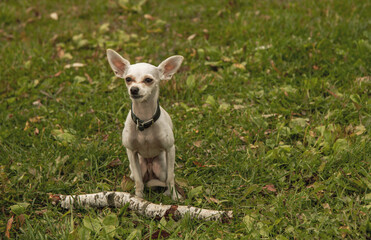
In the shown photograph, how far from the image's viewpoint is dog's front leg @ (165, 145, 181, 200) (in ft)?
11.5

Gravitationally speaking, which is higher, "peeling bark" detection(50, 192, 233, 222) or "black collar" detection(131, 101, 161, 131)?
"black collar" detection(131, 101, 161, 131)

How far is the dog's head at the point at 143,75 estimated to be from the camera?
3051 mm

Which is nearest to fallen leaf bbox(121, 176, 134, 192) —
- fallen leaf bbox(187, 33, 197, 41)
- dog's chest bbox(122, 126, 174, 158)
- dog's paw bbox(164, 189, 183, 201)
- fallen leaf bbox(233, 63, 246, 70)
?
dog's paw bbox(164, 189, 183, 201)

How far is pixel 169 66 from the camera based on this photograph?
344 cm

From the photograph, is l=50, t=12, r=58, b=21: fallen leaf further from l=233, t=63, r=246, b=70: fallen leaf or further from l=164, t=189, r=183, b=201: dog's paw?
l=164, t=189, r=183, b=201: dog's paw

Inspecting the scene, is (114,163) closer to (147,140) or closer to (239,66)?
(147,140)

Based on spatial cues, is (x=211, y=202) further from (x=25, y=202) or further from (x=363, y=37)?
(x=363, y=37)

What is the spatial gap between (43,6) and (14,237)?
6013mm

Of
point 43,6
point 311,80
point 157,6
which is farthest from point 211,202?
point 43,6

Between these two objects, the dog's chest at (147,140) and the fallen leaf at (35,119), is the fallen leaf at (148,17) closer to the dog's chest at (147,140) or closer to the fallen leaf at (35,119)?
the fallen leaf at (35,119)

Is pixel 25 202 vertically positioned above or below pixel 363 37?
→ below

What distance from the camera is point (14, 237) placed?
3.24 meters

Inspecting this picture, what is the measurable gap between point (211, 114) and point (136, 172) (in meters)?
1.55

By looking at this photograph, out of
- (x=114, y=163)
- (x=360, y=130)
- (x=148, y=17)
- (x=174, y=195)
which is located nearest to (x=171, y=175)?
(x=174, y=195)
